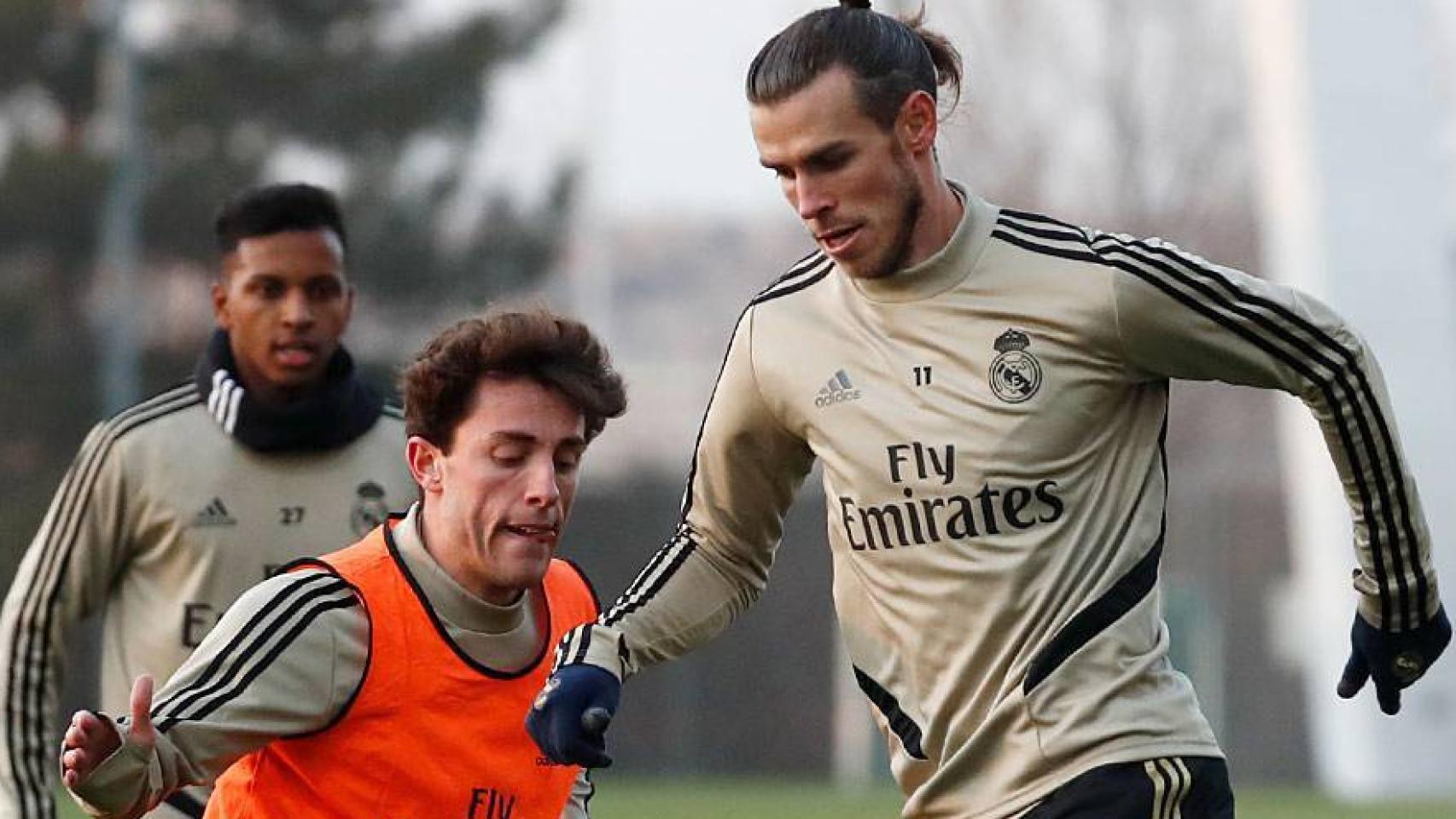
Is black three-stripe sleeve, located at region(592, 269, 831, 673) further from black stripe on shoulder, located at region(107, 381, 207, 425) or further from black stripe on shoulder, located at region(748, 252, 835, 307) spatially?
black stripe on shoulder, located at region(107, 381, 207, 425)

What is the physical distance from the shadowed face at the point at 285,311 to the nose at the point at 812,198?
2463 mm

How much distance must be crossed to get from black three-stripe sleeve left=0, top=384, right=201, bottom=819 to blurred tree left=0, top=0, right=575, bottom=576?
787 inches

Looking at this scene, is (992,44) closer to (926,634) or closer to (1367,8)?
(1367,8)

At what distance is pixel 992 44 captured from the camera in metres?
40.8

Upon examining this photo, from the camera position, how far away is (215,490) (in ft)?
21.9

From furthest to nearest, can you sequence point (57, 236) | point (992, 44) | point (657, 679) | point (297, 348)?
point (992, 44), point (57, 236), point (657, 679), point (297, 348)

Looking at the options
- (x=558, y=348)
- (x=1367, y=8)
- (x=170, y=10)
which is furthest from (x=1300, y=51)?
(x=558, y=348)

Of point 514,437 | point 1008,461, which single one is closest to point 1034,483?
point 1008,461

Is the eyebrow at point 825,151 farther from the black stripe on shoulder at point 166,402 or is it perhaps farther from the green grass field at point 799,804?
the green grass field at point 799,804

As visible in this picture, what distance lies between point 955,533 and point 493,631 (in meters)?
0.88

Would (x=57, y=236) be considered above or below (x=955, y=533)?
above

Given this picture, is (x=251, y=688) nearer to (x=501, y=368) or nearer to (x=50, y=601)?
(x=501, y=368)

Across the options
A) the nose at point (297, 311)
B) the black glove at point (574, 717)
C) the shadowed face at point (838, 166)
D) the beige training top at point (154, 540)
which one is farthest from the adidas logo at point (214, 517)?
the shadowed face at point (838, 166)

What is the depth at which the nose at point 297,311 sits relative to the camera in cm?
672
